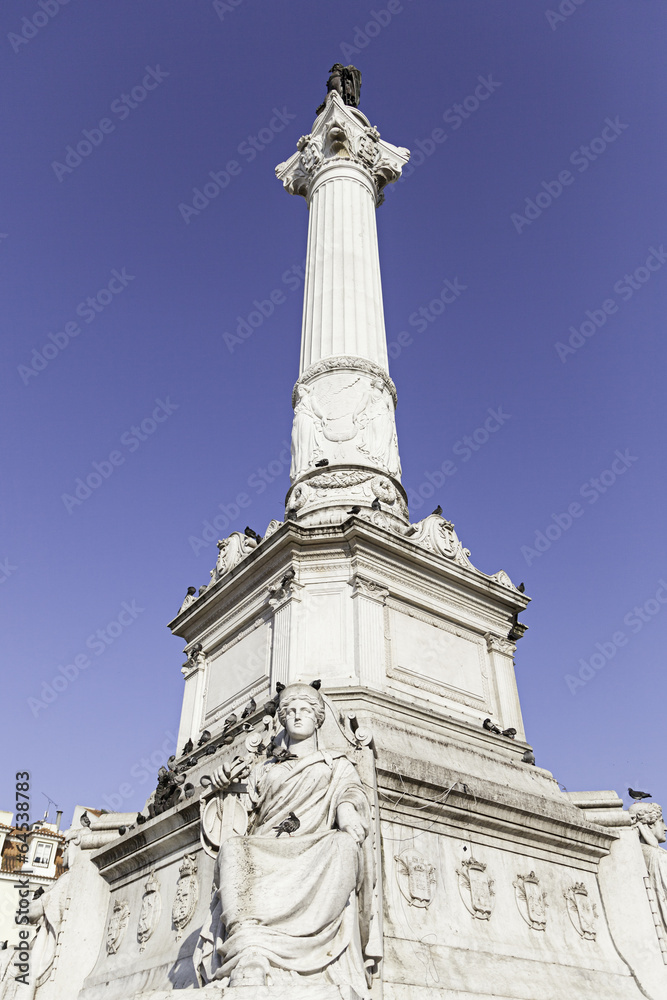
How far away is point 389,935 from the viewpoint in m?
7.69

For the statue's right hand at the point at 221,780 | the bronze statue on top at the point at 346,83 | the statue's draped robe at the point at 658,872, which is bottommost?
the statue's right hand at the point at 221,780

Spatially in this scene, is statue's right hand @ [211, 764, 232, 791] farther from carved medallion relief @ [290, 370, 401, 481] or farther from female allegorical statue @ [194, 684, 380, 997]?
carved medallion relief @ [290, 370, 401, 481]

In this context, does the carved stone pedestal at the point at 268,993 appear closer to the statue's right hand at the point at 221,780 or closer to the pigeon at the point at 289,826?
the pigeon at the point at 289,826

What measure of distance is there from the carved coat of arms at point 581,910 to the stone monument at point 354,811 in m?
0.03

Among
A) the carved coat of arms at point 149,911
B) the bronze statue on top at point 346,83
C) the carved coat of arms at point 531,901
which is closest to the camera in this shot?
the carved coat of arms at point 149,911

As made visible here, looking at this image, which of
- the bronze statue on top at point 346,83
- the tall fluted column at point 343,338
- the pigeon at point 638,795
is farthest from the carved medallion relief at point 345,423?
the bronze statue on top at point 346,83

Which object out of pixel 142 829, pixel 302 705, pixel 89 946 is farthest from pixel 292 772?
pixel 89 946

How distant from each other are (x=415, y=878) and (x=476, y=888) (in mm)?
981

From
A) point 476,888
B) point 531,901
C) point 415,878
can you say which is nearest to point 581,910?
point 531,901

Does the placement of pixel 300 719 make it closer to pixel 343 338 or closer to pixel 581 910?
pixel 581 910

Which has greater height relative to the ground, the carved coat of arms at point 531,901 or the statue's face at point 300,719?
the statue's face at point 300,719

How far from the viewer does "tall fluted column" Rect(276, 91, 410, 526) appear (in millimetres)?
14344

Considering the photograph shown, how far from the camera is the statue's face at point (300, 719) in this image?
25.2ft

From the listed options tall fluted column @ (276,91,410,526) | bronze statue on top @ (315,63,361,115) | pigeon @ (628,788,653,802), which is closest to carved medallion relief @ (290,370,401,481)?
tall fluted column @ (276,91,410,526)
